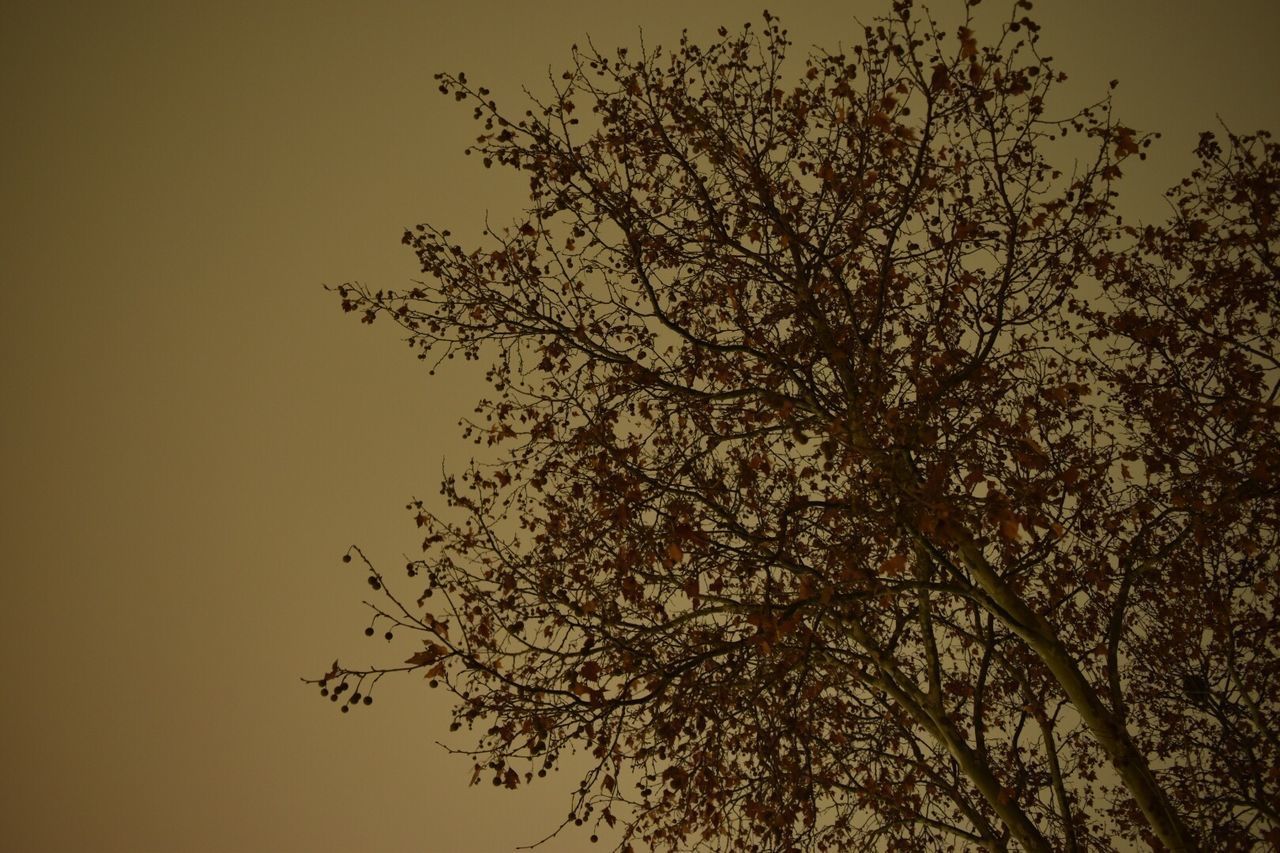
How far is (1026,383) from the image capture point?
6.09 metres

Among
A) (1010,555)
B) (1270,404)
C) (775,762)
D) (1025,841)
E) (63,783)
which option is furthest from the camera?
(63,783)

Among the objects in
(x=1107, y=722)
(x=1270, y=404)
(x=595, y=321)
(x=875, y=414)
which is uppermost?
(x=595, y=321)

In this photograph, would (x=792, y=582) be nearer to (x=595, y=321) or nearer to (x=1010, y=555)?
(x=1010, y=555)

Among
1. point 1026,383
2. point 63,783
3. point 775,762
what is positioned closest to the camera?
point 775,762

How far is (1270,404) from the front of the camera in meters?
4.73

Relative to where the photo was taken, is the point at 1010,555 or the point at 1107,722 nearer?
the point at 1107,722

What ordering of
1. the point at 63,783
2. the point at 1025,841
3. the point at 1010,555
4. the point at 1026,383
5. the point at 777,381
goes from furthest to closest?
the point at 63,783 < the point at 1026,383 < the point at 1010,555 < the point at 777,381 < the point at 1025,841

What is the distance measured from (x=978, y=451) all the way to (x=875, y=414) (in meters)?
1.33

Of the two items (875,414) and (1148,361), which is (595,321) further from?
(1148,361)

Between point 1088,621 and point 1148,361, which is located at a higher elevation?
point 1148,361

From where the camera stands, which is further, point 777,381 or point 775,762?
point 777,381

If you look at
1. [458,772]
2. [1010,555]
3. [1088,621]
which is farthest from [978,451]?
[458,772]

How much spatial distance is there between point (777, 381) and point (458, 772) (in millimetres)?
12221

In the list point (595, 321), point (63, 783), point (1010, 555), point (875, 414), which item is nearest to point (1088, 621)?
point (1010, 555)
